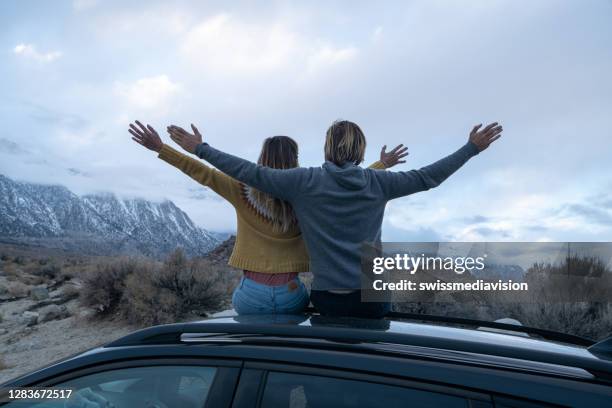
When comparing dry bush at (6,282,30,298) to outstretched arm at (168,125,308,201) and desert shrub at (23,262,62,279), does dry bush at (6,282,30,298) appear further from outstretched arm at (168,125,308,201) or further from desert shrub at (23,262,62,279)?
outstretched arm at (168,125,308,201)

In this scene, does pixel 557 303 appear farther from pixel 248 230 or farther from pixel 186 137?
Answer: pixel 186 137

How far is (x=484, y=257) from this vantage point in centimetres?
619

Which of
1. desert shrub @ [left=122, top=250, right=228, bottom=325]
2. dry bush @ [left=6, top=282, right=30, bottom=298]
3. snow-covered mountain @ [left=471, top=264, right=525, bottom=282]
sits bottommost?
dry bush @ [left=6, top=282, right=30, bottom=298]

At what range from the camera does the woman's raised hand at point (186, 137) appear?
10.5 ft

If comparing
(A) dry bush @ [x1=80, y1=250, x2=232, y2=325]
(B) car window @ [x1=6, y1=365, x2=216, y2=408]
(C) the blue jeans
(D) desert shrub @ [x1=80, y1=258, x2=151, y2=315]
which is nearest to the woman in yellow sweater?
(C) the blue jeans

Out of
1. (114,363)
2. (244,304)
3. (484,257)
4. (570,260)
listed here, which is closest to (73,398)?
(114,363)

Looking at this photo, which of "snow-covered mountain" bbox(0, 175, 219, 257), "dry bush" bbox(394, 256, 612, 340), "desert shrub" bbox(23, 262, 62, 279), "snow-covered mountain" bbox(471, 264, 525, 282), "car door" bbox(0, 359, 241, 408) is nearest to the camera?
"car door" bbox(0, 359, 241, 408)

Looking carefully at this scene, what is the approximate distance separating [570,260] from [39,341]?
9422 mm

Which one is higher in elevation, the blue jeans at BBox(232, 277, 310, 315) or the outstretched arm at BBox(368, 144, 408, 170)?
the outstretched arm at BBox(368, 144, 408, 170)

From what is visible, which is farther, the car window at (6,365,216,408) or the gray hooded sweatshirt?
the gray hooded sweatshirt

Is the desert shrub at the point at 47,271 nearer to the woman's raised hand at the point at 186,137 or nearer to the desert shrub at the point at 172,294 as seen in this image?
the desert shrub at the point at 172,294

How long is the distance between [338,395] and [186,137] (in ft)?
6.63

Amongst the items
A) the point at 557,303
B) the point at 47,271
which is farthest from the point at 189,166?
the point at 47,271

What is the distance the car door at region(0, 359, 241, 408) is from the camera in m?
1.79
